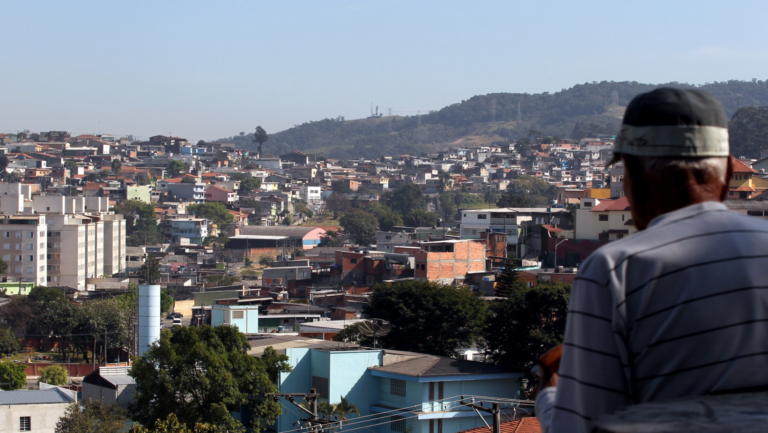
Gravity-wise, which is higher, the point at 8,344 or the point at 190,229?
the point at 190,229

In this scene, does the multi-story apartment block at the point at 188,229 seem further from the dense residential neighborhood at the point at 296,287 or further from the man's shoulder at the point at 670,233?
the man's shoulder at the point at 670,233

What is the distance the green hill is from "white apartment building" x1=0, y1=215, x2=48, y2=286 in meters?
95.1

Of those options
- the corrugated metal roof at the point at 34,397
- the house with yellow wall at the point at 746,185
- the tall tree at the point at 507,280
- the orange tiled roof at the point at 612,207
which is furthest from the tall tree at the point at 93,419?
the house with yellow wall at the point at 746,185

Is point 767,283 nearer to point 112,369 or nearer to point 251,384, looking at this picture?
point 251,384

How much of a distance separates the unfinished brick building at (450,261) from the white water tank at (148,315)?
8.25 metres

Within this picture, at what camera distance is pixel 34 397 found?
534 inches

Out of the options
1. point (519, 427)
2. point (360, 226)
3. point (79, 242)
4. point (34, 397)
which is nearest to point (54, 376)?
point (34, 397)

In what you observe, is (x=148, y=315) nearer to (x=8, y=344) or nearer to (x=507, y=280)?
(x=8, y=344)

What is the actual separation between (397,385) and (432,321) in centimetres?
446

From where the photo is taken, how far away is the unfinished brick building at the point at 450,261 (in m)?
24.8

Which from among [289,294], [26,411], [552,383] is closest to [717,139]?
[552,383]

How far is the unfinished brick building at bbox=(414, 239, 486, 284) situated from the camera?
2483cm

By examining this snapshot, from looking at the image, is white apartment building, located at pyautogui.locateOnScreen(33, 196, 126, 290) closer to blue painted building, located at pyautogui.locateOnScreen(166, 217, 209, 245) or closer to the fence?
blue painted building, located at pyautogui.locateOnScreen(166, 217, 209, 245)

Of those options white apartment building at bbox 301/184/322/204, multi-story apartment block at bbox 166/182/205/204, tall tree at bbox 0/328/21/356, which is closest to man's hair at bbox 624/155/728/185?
tall tree at bbox 0/328/21/356
